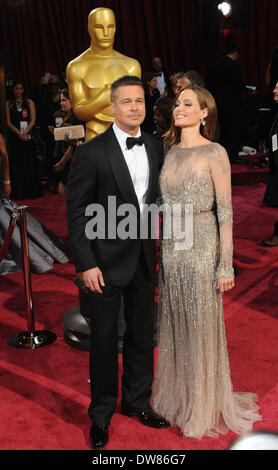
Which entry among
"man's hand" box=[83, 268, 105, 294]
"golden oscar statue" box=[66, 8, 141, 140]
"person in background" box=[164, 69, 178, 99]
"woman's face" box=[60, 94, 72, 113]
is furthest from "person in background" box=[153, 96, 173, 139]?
"person in background" box=[164, 69, 178, 99]

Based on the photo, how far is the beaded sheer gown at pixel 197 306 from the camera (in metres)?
2.58

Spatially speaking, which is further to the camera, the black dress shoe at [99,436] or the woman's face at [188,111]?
the black dress shoe at [99,436]

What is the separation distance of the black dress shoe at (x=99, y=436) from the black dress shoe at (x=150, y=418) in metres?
0.22

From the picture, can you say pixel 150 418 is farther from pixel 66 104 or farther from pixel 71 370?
pixel 66 104

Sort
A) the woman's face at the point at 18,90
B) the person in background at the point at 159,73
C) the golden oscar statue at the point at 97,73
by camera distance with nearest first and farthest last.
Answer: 1. the golden oscar statue at the point at 97,73
2. the woman's face at the point at 18,90
3. the person in background at the point at 159,73

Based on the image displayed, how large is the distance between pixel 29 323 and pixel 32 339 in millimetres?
110

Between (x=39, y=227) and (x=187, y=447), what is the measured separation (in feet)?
11.1

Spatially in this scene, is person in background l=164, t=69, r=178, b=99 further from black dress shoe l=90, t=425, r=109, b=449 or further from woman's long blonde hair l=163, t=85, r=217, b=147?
black dress shoe l=90, t=425, r=109, b=449

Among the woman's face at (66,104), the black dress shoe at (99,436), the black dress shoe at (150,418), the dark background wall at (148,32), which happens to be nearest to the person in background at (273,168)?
the woman's face at (66,104)

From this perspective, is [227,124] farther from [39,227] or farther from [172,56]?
[39,227]

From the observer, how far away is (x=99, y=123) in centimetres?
385

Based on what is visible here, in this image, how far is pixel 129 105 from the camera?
2529mm

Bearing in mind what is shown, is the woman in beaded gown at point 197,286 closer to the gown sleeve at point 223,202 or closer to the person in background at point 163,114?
the gown sleeve at point 223,202
